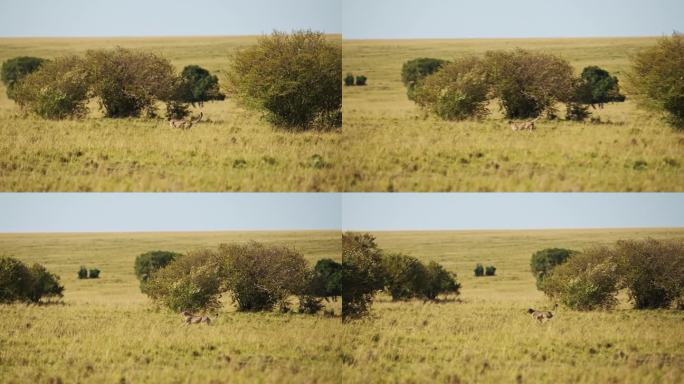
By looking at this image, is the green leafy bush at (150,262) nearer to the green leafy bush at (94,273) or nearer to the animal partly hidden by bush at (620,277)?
the green leafy bush at (94,273)

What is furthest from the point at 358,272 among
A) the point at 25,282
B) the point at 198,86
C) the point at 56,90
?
the point at 56,90

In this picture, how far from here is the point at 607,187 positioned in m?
10.6

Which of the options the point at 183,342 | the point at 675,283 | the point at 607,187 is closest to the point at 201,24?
the point at 183,342

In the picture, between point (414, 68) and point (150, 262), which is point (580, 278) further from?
point (150, 262)

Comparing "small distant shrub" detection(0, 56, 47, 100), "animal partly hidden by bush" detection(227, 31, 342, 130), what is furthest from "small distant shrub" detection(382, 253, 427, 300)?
"small distant shrub" detection(0, 56, 47, 100)

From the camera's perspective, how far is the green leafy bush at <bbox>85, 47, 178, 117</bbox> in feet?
35.0

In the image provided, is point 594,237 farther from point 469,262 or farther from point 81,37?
point 81,37

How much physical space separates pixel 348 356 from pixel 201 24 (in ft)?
11.0

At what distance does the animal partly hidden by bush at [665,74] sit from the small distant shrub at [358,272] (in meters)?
2.91

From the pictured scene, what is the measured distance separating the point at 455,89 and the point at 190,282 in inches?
120

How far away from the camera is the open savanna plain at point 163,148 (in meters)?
10.5

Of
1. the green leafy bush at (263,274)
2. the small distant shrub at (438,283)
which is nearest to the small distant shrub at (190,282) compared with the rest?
the green leafy bush at (263,274)

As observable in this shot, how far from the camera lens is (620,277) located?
35.4 ft

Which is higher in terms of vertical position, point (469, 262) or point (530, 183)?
point (530, 183)
